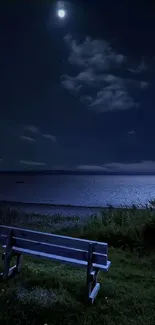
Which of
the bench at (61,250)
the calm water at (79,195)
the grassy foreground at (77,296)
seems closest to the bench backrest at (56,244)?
the bench at (61,250)

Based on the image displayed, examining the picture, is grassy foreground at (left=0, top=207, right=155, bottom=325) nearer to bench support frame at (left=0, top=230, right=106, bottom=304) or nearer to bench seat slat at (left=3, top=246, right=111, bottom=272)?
bench support frame at (left=0, top=230, right=106, bottom=304)

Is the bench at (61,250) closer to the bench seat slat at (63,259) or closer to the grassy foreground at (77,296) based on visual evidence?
the bench seat slat at (63,259)

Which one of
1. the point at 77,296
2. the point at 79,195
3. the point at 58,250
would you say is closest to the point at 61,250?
the point at 58,250

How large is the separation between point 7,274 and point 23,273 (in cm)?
45

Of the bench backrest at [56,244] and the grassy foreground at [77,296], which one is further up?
the bench backrest at [56,244]

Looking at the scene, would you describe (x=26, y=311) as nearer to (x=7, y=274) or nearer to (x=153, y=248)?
(x=7, y=274)

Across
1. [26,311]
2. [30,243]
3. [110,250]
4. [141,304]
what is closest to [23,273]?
[30,243]

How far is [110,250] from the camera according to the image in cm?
691

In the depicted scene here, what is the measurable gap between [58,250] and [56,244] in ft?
0.68

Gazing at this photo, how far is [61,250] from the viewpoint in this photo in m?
3.74

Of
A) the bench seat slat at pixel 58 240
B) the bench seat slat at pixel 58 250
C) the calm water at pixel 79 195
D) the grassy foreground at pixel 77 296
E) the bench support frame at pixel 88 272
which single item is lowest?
the calm water at pixel 79 195

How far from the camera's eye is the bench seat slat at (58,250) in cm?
353

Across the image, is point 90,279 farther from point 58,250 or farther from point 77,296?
point 58,250

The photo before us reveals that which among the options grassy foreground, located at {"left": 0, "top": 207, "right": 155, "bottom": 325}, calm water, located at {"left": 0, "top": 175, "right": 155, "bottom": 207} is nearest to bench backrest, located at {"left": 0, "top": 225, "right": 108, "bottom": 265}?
grassy foreground, located at {"left": 0, "top": 207, "right": 155, "bottom": 325}
